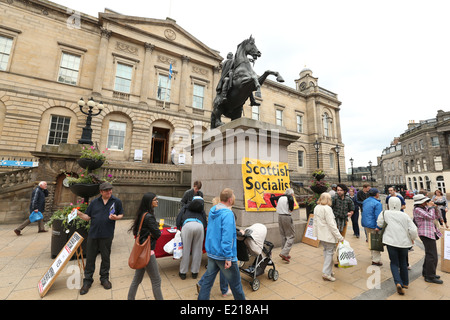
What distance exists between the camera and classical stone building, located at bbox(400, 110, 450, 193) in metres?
35.2

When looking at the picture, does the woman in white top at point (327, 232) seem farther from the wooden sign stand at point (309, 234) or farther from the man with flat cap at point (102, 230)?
the man with flat cap at point (102, 230)

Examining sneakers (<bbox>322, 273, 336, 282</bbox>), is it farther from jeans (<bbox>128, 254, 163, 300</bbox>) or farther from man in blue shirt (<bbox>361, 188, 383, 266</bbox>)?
jeans (<bbox>128, 254, 163, 300</bbox>)

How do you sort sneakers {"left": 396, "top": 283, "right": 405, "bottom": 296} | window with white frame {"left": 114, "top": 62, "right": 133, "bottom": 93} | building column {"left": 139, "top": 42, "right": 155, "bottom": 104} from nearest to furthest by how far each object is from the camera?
sneakers {"left": 396, "top": 283, "right": 405, "bottom": 296} → window with white frame {"left": 114, "top": 62, "right": 133, "bottom": 93} → building column {"left": 139, "top": 42, "right": 155, "bottom": 104}

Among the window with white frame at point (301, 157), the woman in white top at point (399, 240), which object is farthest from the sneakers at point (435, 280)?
the window with white frame at point (301, 157)

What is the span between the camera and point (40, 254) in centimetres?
509

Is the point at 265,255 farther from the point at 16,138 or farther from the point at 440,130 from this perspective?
the point at 440,130

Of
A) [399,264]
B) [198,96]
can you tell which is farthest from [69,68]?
[399,264]

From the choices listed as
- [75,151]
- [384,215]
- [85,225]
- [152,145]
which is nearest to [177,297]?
[85,225]

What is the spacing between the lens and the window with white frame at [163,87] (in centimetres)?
2017

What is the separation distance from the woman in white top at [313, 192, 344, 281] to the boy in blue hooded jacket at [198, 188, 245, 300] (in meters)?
2.12

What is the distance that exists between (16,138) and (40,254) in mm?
15031

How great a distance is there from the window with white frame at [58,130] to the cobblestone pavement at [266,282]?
14.1 metres

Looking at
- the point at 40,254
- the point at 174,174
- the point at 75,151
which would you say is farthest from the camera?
the point at 174,174

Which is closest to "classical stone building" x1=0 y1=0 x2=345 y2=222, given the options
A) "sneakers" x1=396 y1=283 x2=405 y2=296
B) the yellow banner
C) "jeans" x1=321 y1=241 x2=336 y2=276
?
the yellow banner
